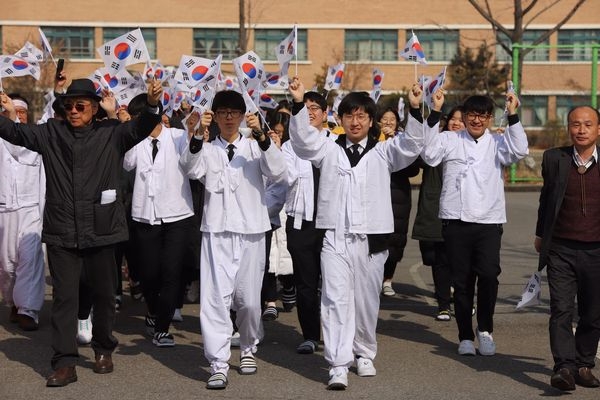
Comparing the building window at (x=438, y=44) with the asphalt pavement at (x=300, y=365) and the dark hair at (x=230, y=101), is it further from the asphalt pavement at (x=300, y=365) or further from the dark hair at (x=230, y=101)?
the dark hair at (x=230, y=101)

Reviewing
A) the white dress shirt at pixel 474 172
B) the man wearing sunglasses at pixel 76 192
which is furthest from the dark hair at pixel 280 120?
the man wearing sunglasses at pixel 76 192

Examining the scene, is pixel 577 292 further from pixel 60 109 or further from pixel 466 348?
pixel 60 109

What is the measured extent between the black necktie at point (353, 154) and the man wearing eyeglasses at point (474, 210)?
850mm

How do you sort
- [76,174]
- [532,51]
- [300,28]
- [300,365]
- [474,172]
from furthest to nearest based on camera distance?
[300,28] → [532,51] → [474,172] → [300,365] → [76,174]

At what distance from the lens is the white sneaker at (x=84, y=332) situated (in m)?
8.60

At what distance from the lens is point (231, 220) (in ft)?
24.3

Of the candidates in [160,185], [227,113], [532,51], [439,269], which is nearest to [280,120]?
[160,185]

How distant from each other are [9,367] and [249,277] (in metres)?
1.91

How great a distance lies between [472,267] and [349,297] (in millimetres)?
1425

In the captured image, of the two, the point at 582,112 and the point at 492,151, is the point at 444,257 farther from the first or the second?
the point at 582,112

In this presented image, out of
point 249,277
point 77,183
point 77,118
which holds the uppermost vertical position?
point 77,118

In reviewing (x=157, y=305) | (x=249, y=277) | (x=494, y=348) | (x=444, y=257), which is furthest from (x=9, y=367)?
(x=444, y=257)

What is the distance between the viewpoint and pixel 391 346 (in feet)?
28.0

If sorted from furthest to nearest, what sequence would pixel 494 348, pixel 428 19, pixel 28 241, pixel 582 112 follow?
pixel 428 19, pixel 28 241, pixel 494 348, pixel 582 112
